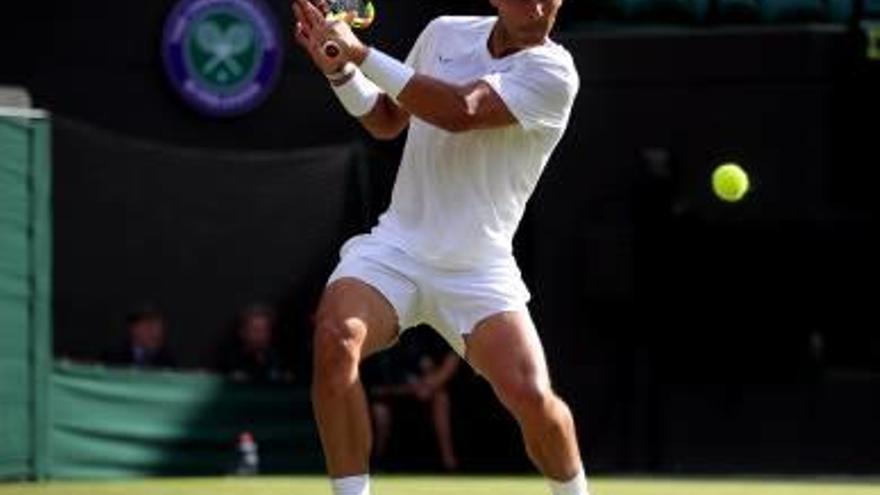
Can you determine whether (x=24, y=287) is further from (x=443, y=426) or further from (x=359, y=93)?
(x=359, y=93)

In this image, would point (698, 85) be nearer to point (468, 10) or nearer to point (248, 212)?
point (468, 10)

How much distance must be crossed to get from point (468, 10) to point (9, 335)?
182 inches

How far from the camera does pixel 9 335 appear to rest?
40.8ft

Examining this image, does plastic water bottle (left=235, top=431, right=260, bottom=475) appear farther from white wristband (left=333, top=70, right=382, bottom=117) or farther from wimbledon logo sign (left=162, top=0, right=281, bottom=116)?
white wristband (left=333, top=70, right=382, bottom=117)

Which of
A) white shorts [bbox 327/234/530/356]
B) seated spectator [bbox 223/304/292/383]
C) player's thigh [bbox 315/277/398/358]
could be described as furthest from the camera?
seated spectator [bbox 223/304/292/383]

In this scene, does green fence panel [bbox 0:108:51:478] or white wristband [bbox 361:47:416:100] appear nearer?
white wristband [bbox 361:47:416:100]

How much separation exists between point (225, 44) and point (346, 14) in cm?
892

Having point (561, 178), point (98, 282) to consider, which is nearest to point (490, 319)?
point (98, 282)

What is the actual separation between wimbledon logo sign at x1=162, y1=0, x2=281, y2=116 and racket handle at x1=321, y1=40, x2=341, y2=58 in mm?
8877

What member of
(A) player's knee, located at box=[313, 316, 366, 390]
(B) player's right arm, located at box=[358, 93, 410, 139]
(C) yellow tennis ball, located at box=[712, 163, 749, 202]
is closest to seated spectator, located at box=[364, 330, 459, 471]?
(C) yellow tennis ball, located at box=[712, 163, 749, 202]

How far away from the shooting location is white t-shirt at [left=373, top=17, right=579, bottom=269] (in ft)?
23.1

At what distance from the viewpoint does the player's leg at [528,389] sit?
275 inches

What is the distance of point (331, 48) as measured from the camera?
6797 mm

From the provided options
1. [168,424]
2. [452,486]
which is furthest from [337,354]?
[168,424]
